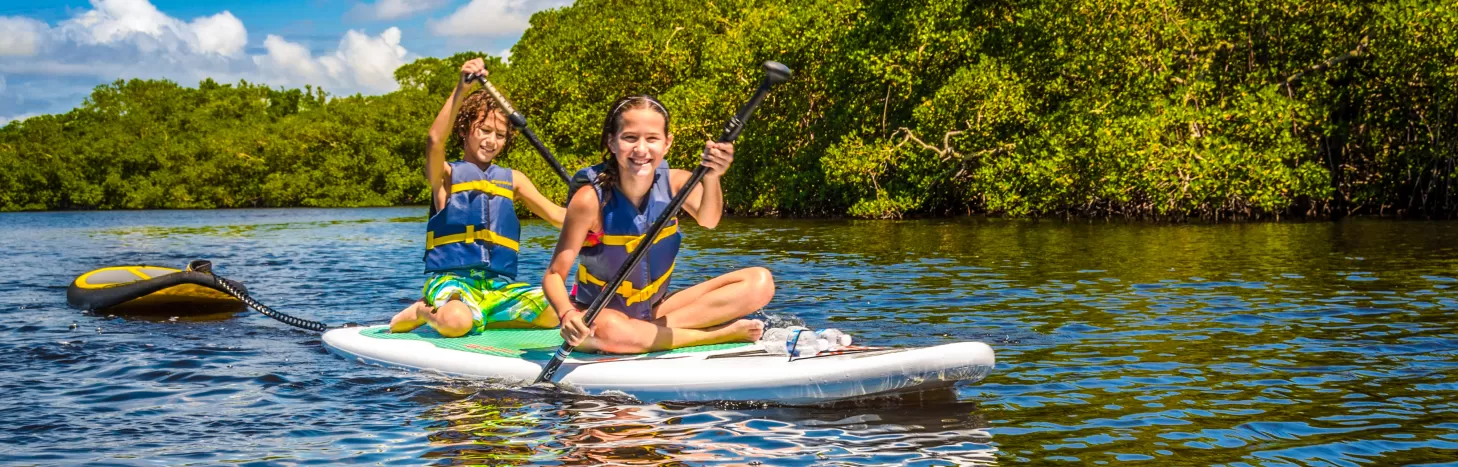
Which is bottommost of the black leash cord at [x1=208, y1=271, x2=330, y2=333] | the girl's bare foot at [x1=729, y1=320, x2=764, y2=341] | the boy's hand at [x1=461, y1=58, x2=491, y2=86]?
the black leash cord at [x1=208, y1=271, x2=330, y2=333]

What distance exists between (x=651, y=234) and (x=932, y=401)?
1.47 m

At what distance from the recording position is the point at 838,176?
2681cm

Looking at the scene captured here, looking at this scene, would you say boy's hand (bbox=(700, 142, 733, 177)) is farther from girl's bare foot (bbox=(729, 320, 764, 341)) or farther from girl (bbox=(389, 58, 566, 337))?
girl (bbox=(389, 58, 566, 337))

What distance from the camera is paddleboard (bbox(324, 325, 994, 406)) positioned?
17.3 feet

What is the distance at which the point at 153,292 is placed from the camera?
9.95 m

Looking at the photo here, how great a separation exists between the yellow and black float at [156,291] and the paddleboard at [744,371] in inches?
181

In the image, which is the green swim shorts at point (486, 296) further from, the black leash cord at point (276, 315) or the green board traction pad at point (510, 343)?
the black leash cord at point (276, 315)

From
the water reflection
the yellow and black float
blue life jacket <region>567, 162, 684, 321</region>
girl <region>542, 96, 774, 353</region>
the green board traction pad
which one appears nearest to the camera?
the water reflection

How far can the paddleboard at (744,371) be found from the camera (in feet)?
17.3

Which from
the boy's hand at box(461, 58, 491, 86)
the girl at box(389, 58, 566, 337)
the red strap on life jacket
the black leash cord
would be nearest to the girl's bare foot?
the red strap on life jacket

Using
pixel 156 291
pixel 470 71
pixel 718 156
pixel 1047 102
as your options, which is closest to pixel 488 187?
pixel 470 71

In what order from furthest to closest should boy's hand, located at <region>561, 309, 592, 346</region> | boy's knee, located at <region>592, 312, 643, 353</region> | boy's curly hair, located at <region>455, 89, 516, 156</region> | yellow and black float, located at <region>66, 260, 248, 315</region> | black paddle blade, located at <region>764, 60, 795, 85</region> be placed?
yellow and black float, located at <region>66, 260, 248, 315</region>, boy's curly hair, located at <region>455, 89, 516, 156</region>, boy's knee, located at <region>592, 312, 643, 353</region>, boy's hand, located at <region>561, 309, 592, 346</region>, black paddle blade, located at <region>764, 60, 795, 85</region>

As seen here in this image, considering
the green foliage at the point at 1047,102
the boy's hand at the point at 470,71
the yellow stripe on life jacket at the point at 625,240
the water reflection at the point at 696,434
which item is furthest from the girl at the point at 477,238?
the green foliage at the point at 1047,102

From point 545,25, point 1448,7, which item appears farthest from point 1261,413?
point 545,25
